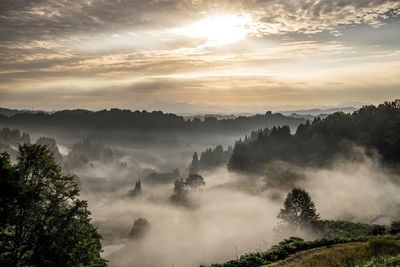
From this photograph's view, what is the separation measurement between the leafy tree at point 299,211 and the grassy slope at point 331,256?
39233 mm

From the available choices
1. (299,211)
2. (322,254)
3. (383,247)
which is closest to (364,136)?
(299,211)

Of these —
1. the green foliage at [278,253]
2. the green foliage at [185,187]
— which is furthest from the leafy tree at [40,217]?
the green foliage at [185,187]

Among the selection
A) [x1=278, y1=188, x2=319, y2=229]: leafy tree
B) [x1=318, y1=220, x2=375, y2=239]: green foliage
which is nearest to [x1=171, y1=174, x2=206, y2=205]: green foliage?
[x1=318, y1=220, x2=375, y2=239]: green foliage

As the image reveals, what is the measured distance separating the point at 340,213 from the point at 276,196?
3802 cm

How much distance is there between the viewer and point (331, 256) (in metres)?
34.4

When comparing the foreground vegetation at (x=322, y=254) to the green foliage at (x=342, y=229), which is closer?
the foreground vegetation at (x=322, y=254)

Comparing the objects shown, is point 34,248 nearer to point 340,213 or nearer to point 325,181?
point 340,213

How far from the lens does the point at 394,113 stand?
588ft

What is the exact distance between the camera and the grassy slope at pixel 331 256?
3226 centimetres

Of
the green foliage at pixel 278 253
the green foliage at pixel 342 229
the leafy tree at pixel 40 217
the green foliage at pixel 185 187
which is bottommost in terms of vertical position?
the green foliage at pixel 185 187

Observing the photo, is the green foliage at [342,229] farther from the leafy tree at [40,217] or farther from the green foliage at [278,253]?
the leafy tree at [40,217]

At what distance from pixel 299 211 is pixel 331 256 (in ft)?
151

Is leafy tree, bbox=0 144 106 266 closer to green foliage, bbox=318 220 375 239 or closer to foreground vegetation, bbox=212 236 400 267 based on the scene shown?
foreground vegetation, bbox=212 236 400 267

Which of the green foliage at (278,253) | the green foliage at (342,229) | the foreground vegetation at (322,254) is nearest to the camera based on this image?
the foreground vegetation at (322,254)
